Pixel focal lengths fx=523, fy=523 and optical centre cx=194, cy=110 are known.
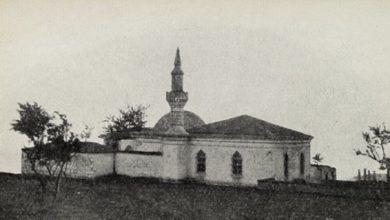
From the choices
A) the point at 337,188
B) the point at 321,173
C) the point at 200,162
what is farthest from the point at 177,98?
the point at 337,188

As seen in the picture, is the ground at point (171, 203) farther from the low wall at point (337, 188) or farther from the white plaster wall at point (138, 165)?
the white plaster wall at point (138, 165)

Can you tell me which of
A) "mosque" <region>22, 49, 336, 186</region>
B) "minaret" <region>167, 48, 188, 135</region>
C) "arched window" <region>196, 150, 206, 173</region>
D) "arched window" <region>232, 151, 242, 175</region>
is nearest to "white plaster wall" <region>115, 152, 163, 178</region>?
"mosque" <region>22, 49, 336, 186</region>

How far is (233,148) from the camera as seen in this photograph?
26.4 meters

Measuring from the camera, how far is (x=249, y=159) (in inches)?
1022

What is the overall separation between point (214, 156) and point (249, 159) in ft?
6.55

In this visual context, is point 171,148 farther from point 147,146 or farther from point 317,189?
point 317,189

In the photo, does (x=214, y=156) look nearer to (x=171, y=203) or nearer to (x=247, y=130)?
(x=247, y=130)

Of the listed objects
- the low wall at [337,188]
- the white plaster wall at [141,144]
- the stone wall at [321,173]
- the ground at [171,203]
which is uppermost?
the white plaster wall at [141,144]

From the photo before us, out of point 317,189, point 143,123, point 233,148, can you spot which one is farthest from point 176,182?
point 143,123

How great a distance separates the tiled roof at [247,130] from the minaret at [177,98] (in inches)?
30.2

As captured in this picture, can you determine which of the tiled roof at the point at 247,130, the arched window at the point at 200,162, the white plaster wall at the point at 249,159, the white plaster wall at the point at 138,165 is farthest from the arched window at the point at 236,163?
the white plaster wall at the point at 138,165

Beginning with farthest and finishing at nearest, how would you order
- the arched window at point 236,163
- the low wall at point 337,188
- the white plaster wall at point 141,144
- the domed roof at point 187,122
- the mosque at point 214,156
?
the domed roof at point 187,122 < the white plaster wall at point 141,144 < the arched window at point 236,163 < the mosque at point 214,156 < the low wall at point 337,188

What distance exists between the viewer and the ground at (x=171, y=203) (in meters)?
20.8

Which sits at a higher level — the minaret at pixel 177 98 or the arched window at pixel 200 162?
the minaret at pixel 177 98
